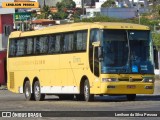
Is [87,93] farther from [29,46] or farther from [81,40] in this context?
[29,46]

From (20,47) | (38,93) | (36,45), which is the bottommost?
(38,93)

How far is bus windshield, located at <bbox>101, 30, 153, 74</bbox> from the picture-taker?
28578 millimetres

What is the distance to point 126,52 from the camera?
94.3 feet

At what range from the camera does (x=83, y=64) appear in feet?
96.9

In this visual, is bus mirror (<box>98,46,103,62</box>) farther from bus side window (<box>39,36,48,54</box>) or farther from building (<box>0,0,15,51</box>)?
building (<box>0,0,15,51</box>)

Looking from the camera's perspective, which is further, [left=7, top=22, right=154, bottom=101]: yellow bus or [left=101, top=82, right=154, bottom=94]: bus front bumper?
[left=7, top=22, right=154, bottom=101]: yellow bus

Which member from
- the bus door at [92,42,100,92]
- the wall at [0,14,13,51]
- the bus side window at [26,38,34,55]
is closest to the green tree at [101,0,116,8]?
the wall at [0,14,13,51]

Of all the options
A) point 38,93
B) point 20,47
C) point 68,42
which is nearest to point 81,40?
point 68,42

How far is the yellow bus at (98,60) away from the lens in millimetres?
28573

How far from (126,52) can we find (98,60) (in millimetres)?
1203

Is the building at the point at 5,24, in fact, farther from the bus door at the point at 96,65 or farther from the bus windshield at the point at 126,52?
the bus windshield at the point at 126,52

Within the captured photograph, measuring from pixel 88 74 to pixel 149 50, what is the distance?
8.99 feet

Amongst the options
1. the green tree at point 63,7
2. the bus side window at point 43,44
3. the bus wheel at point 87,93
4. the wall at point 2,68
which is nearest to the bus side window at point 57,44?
the bus side window at point 43,44

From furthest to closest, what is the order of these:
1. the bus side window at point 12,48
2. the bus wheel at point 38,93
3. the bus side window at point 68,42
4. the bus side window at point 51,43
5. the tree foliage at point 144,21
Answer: the tree foliage at point 144,21
the bus side window at point 12,48
the bus wheel at point 38,93
the bus side window at point 51,43
the bus side window at point 68,42
